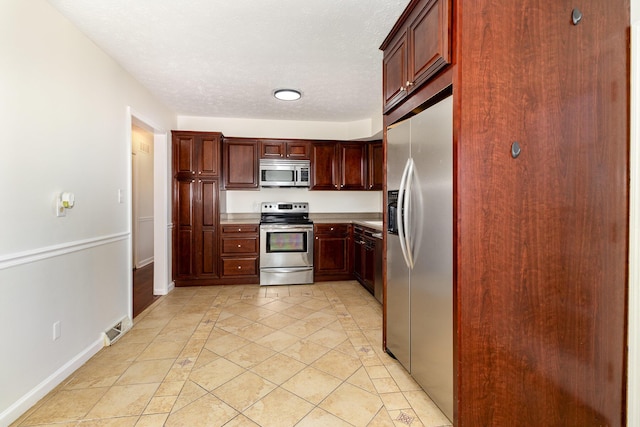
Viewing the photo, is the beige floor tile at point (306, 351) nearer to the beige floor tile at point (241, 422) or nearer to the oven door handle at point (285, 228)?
the beige floor tile at point (241, 422)

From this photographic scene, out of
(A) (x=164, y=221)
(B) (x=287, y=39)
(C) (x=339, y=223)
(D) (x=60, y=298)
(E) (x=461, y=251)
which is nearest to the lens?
(E) (x=461, y=251)

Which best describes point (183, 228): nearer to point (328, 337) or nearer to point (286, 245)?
point (286, 245)

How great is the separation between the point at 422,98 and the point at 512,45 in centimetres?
46

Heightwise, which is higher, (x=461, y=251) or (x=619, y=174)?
A: (x=619, y=174)

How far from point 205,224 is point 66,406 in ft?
8.70

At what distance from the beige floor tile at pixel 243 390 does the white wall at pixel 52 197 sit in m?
1.11

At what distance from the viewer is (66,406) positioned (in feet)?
5.67

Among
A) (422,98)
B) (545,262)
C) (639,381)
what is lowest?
(639,381)

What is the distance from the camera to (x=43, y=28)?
187cm

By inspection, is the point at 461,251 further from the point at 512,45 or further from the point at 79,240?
the point at 79,240

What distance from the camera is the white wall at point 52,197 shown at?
64.3 inches

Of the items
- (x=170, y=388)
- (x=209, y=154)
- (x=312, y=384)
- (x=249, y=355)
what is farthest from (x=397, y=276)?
(x=209, y=154)

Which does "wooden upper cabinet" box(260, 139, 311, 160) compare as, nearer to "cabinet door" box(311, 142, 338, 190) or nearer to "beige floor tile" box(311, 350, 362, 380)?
"cabinet door" box(311, 142, 338, 190)

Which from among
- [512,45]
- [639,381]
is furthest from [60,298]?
[639,381]
